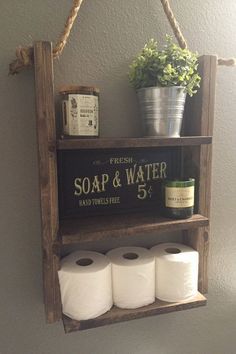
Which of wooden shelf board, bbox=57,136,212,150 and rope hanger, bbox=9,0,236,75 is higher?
rope hanger, bbox=9,0,236,75

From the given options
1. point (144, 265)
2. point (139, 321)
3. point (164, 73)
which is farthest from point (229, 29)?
point (139, 321)

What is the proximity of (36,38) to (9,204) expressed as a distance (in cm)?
36

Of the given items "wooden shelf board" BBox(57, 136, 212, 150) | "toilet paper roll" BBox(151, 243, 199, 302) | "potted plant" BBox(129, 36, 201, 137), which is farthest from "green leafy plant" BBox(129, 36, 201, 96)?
"toilet paper roll" BBox(151, 243, 199, 302)

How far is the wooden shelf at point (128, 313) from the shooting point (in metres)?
0.63

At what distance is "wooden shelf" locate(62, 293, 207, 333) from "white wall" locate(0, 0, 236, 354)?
5.1 inches

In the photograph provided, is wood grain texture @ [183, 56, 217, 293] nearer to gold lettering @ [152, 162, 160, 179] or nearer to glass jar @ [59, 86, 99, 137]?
gold lettering @ [152, 162, 160, 179]

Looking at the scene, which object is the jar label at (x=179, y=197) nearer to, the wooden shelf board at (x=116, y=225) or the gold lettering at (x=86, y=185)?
the wooden shelf board at (x=116, y=225)

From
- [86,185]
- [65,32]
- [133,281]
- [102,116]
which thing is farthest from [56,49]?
[133,281]

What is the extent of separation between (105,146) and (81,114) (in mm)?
80

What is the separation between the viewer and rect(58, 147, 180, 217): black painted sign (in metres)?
0.66

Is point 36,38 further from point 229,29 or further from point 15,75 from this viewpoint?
point 229,29

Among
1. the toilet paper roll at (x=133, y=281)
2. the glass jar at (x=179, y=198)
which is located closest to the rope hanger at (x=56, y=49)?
the glass jar at (x=179, y=198)

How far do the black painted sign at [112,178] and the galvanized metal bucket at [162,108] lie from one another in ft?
0.29

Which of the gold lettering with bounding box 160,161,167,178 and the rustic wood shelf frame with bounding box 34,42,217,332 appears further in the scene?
the gold lettering with bounding box 160,161,167,178
